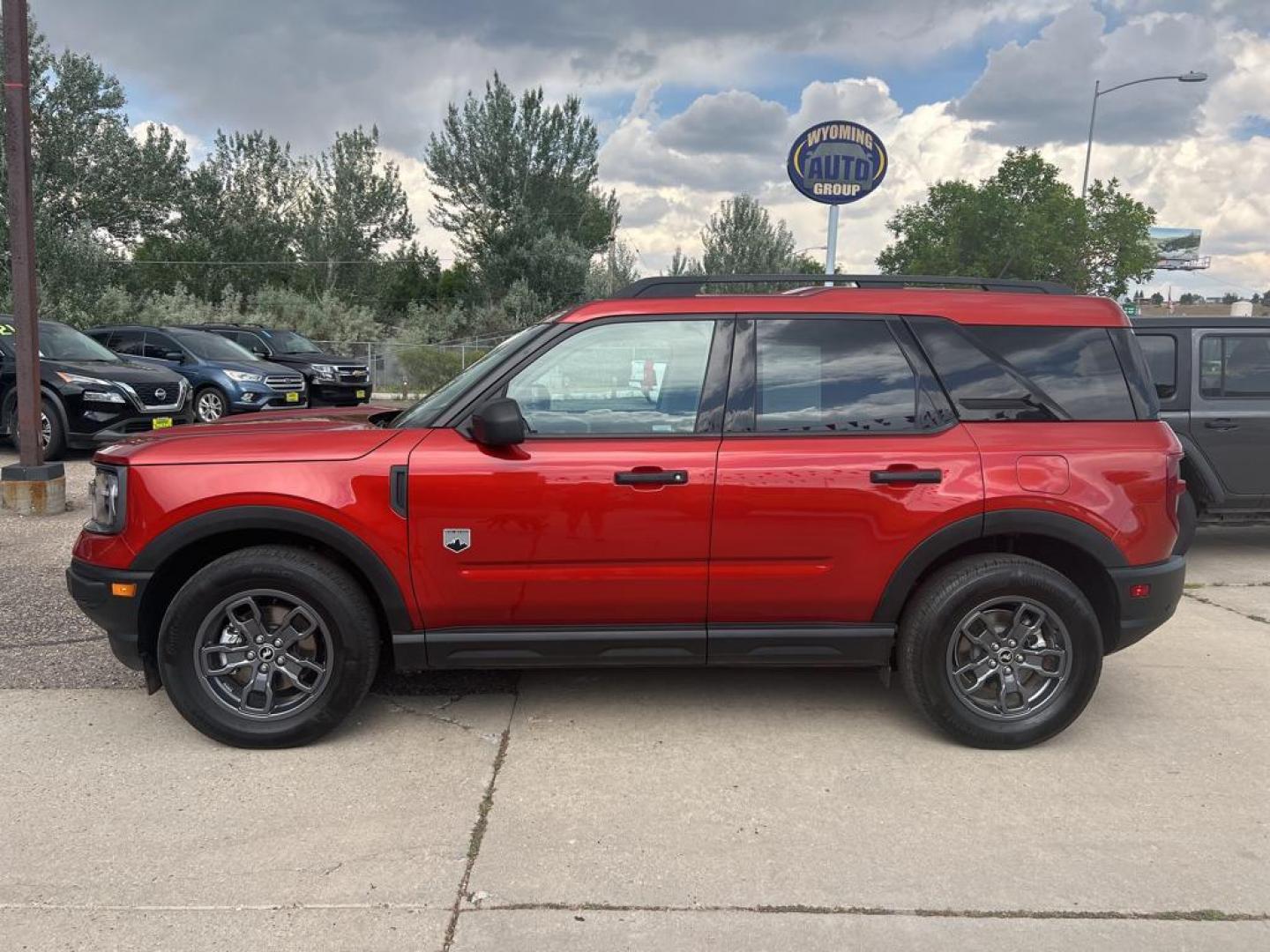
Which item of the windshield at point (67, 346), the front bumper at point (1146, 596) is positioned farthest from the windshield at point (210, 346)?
the front bumper at point (1146, 596)

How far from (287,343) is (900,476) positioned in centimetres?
1838

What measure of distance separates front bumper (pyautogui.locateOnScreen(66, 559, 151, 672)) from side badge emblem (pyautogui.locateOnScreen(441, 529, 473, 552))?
3.76 ft

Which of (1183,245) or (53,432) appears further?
(1183,245)

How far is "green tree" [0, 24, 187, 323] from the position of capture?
2491 centimetres

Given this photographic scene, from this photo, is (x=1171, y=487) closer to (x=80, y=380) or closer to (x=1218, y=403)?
(x=1218, y=403)

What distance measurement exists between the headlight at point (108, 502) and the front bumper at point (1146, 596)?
389 centimetres

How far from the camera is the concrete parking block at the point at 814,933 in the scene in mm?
2627

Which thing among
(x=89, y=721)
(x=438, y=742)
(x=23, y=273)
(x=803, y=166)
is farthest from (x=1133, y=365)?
(x=23, y=273)

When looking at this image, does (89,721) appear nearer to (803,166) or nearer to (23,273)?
(23,273)

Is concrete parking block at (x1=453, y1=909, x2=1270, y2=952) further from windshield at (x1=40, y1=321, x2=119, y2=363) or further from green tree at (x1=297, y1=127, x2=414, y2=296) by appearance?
green tree at (x1=297, y1=127, x2=414, y2=296)

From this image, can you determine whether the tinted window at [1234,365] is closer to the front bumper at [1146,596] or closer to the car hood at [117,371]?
the front bumper at [1146,596]

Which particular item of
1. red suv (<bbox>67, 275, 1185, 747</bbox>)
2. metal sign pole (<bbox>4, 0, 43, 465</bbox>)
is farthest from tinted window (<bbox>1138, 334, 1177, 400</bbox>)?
metal sign pole (<bbox>4, 0, 43, 465</bbox>)

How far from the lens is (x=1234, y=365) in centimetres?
717

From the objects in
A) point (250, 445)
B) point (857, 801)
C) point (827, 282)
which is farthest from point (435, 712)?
point (827, 282)
